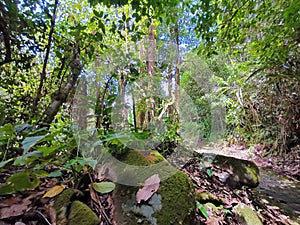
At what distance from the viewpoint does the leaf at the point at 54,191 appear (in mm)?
906

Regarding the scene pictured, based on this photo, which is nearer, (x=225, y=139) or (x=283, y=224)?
(x=283, y=224)

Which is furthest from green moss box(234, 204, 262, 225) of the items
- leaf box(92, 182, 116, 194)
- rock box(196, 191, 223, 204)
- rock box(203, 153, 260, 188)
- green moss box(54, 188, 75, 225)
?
green moss box(54, 188, 75, 225)

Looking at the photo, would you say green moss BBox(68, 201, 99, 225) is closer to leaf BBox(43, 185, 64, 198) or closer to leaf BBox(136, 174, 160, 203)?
leaf BBox(43, 185, 64, 198)

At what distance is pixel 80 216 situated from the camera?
82 cm

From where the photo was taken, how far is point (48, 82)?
173cm

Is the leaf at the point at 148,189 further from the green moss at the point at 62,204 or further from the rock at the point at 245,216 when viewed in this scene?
the rock at the point at 245,216

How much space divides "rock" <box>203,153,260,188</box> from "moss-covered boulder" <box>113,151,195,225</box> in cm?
110

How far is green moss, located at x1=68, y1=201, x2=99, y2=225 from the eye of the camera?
0.80 m

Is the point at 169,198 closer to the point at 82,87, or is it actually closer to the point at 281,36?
the point at 82,87

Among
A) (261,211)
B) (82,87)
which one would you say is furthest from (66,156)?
(261,211)

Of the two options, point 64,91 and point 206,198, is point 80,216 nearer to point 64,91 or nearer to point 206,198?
point 206,198

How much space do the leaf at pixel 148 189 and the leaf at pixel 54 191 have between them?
413 millimetres

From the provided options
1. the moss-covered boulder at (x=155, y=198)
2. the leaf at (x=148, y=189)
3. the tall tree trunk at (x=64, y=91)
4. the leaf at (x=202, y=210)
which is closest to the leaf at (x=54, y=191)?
the moss-covered boulder at (x=155, y=198)

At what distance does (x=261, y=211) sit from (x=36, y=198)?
1.78m
